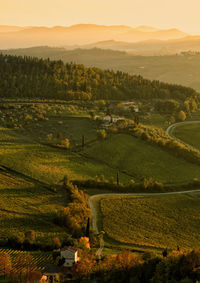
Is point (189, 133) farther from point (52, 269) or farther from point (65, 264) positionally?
point (52, 269)

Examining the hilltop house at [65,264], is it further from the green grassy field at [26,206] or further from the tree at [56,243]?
the green grassy field at [26,206]

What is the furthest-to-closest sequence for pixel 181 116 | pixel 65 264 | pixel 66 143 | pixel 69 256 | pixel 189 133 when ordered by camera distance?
pixel 181 116
pixel 189 133
pixel 66 143
pixel 69 256
pixel 65 264

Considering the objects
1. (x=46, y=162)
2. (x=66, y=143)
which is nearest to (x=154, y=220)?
(x=46, y=162)

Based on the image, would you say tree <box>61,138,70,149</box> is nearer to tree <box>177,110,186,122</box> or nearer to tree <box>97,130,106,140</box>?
tree <box>97,130,106,140</box>

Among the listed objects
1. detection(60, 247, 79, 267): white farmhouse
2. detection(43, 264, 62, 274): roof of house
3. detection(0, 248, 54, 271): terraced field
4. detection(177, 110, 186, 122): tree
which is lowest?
detection(0, 248, 54, 271): terraced field

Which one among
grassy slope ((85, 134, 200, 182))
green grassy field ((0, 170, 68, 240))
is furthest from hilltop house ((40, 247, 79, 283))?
grassy slope ((85, 134, 200, 182))

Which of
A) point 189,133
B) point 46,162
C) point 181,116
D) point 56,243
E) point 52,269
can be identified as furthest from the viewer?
point 181,116
